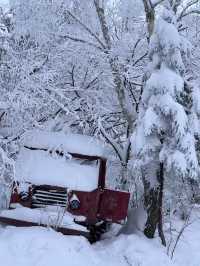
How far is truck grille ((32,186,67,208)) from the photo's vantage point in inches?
406

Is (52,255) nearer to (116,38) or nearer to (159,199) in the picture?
(159,199)

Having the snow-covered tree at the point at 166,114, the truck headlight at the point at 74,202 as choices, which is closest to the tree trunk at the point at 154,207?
the snow-covered tree at the point at 166,114

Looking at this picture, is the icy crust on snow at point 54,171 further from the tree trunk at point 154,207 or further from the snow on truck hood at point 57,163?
the tree trunk at point 154,207

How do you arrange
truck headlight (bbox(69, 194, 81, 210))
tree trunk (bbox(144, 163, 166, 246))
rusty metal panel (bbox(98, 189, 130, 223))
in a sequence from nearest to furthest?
truck headlight (bbox(69, 194, 81, 210)), rusty metal panel (bbox(98, 189, 130, 223)), tree trunk (bbox(144, 163, 166, 246))

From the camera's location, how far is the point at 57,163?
10.8 m

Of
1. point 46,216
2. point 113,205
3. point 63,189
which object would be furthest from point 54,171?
point 113,205

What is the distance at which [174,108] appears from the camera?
10023 mm

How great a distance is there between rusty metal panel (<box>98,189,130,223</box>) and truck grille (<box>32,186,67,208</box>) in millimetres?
1079

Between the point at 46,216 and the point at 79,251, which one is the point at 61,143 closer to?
the point at 46,216

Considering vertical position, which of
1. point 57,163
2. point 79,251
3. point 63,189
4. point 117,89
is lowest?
point 79,251

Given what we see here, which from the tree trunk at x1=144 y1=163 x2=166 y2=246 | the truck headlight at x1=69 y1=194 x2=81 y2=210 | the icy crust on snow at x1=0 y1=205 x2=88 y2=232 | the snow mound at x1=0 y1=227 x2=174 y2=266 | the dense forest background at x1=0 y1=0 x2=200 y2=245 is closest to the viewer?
the snow mound at x1=0 y1=227 x2=174 y2=266

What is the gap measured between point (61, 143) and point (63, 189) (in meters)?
1.28

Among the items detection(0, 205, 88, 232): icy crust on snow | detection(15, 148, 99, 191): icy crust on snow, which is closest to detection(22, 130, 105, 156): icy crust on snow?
detection(15, 148, 99, 191): icy crust on snow

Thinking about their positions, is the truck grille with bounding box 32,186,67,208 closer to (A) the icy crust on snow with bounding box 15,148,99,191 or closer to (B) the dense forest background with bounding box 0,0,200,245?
(A) the icy crust on snow with bounding box 15,148,99,191
